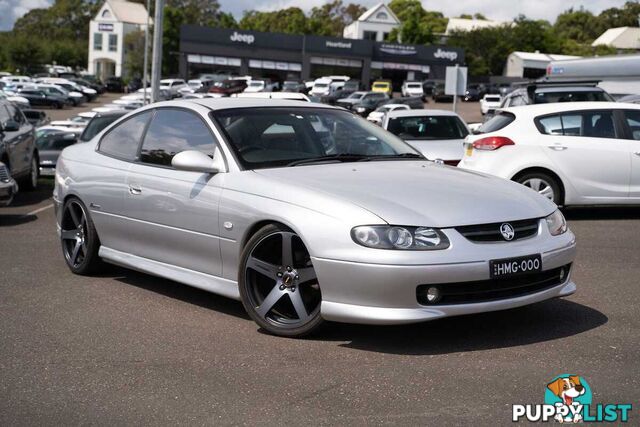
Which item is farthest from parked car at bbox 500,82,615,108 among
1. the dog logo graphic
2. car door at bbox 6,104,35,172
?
the dog logo graphic

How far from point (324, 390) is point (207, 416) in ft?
2.12

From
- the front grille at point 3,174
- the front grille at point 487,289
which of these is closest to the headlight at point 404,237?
the front grille at point 487,289

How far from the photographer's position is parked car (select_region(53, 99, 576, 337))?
205 inches

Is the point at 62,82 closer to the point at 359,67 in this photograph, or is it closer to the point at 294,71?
the point at 294,71

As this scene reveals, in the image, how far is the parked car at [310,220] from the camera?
521cm

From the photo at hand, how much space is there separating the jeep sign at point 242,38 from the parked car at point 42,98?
2565 cm

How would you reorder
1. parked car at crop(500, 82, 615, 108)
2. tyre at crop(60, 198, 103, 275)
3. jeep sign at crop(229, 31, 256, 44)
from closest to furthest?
tyre at crop(60, 198, 103, 275) < parked car at crop(500, 82, 615, 108) < jeep sign at crop(229, 31, 256, 44)

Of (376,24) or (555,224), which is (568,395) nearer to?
(555,224)

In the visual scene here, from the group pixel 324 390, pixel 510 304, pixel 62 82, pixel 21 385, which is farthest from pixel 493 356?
pixel 62 82

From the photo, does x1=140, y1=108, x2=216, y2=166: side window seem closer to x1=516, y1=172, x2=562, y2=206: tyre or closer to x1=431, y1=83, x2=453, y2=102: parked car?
x1=516, y1=172, x2=562, y2=206: tyre

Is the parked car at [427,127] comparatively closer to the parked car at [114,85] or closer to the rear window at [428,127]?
the rear window at [428,127]

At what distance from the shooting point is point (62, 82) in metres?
71.4

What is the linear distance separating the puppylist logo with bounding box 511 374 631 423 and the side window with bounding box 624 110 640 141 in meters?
7.46

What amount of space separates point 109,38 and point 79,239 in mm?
106408
